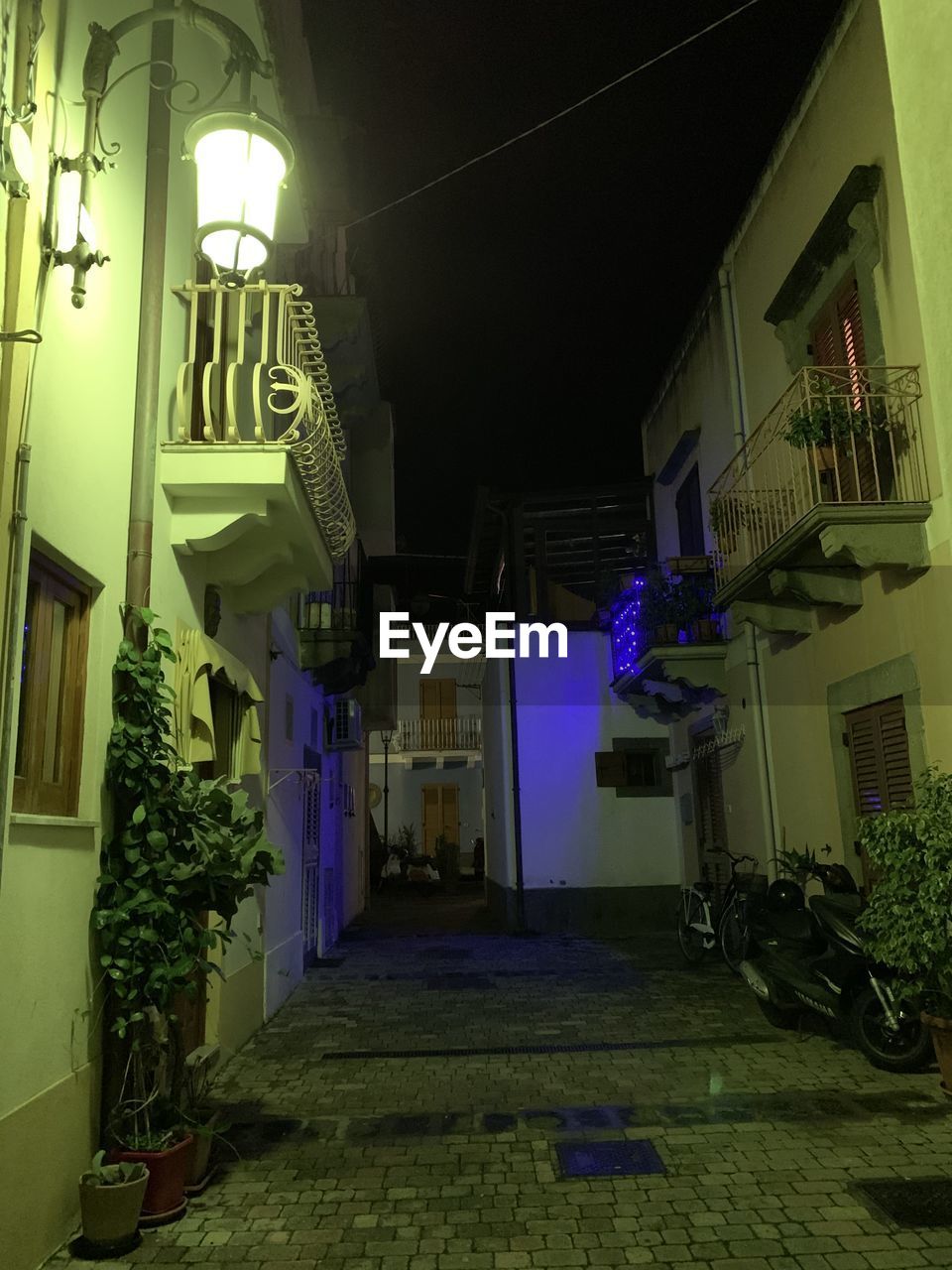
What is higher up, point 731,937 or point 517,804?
point 517,804

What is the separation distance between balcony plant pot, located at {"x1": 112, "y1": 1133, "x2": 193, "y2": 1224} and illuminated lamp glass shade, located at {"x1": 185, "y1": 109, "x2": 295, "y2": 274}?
430cm

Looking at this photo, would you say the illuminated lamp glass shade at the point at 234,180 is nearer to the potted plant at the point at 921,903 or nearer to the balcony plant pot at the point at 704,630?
the potted plant at the point at 921,903

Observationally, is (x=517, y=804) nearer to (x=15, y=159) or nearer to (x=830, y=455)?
(x=830, y=455)

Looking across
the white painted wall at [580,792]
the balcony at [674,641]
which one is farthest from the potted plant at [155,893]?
the white painted wall at [580,792]

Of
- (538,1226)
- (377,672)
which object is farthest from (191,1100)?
(377,672)

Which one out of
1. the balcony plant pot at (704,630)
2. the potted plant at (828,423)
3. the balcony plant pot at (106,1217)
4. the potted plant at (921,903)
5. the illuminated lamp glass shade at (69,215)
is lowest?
the balcony plant pot at (106,1217)

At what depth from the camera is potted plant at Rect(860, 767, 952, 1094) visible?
548cm

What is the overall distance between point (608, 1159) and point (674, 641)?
785 centimetres

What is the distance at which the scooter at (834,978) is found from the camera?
20.6ft

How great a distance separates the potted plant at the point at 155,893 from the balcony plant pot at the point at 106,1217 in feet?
0.69

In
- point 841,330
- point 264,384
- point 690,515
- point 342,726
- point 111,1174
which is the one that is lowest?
point 111,1174

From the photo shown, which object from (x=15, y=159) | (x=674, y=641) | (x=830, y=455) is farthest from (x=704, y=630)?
(x=15, y=159)

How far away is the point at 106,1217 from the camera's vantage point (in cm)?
384

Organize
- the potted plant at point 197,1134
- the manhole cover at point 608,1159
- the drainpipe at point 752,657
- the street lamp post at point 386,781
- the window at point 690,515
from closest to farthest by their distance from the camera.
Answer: the potted plant at point 197,1134 → the manhole cover at point 608,1159 → the drainpipe at point 752,657 → the window at point 690,515 → the street lamp post at point 386,781
